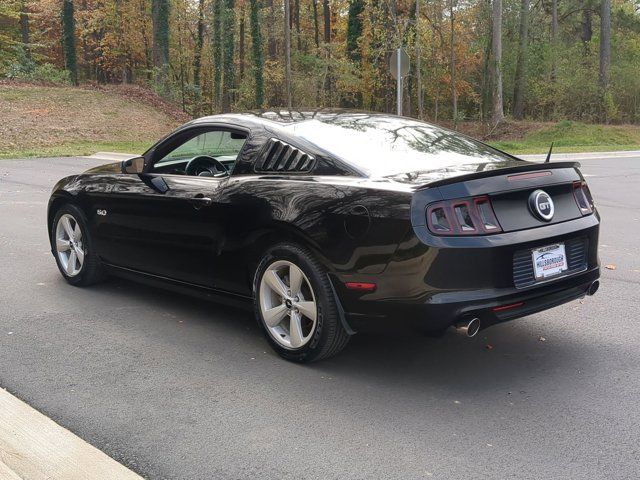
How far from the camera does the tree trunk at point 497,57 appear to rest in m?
31.2

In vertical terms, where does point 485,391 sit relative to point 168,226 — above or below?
below

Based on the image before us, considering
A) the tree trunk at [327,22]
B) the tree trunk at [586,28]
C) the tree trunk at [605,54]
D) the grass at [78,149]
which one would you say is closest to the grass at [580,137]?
the tree trunk at [605,54]

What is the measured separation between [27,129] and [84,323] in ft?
87.1

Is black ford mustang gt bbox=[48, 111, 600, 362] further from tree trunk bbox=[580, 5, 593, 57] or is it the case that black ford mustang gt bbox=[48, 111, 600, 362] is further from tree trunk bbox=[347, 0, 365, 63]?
tree trunk bbox=[580, 5, 593, 57]

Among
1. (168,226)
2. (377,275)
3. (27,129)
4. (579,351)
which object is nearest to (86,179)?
(168,226)

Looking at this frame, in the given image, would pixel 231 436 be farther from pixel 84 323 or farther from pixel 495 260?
pixel 84 323

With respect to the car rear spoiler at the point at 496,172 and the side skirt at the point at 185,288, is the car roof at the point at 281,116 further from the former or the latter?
the car rear spoiler at the point at 496,172

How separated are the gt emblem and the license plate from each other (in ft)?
0.58

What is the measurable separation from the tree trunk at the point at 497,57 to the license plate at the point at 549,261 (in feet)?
97.5

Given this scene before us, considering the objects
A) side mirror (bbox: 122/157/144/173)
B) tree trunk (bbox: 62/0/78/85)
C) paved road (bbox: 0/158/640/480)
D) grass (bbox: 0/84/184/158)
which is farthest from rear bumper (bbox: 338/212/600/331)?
tree trunk (bbox: 62/0/78/85)

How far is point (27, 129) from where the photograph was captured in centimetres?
2884

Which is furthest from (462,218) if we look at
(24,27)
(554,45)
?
(24,27)

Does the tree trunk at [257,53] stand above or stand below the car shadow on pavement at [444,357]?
above

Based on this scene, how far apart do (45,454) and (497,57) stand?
105ft
